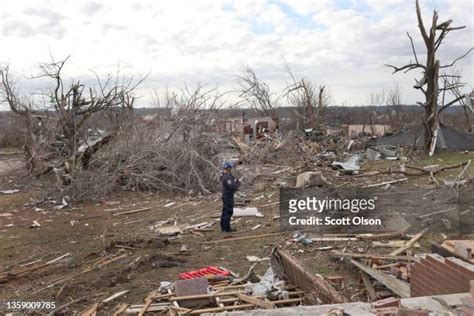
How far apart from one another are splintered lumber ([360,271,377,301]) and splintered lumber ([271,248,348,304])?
0.60 meters

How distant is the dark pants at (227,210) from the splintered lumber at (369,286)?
365cm

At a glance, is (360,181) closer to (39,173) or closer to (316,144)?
(316,144)

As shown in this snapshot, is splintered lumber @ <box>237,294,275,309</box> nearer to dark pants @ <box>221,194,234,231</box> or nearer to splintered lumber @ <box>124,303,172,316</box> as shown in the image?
splintered lumber @ <box>124,303,172,316</box>

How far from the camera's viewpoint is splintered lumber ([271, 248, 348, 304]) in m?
5.05

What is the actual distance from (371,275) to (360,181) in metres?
9.27

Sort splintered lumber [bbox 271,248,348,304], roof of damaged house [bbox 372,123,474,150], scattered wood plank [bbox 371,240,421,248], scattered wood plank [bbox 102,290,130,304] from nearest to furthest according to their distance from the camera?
1. splintered lumber [bbox 271,248,348,304]
2. scattered wood plank [bbox 102,290,130,304]
3. scattered wood plank [bbox 371,240,421,248]
4. roof of damaged house [bbox 372,123,474,150]

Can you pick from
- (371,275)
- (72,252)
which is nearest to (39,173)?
(72,252)

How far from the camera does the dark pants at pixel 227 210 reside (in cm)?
950

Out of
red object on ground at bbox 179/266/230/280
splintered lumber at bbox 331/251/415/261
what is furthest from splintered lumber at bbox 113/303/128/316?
splintered lumber at bbox 331/251/415/261

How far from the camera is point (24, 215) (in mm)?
12586

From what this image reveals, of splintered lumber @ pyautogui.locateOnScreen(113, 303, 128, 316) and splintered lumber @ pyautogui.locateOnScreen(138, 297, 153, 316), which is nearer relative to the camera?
splintered lumber @ pyautogui.locateOnScreen(138, 297, 153, 316)

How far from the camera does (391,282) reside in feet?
19.2

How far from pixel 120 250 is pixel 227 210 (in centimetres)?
229

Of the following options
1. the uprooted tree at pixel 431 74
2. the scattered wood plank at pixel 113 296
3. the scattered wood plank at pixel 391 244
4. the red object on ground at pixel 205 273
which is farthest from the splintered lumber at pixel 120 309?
the uprooted tree at pixel 431 74
